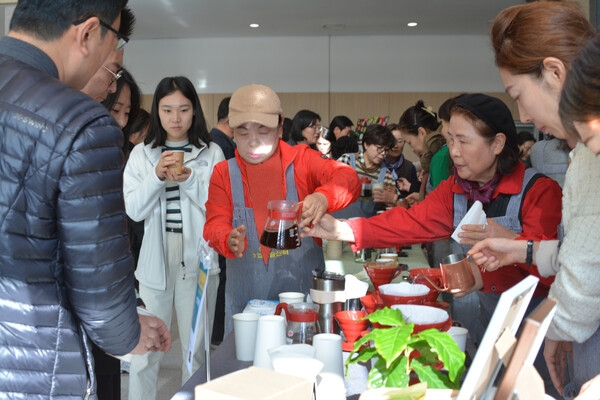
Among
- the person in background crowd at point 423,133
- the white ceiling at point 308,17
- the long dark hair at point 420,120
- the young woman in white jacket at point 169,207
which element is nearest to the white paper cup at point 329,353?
the young woman in white jacket at point 169,207

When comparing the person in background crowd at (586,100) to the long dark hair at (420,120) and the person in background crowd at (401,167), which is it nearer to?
the long dark hair at (420,120)

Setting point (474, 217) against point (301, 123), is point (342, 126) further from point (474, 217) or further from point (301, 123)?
point (474, 217)

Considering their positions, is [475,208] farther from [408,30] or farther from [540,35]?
[408,30]

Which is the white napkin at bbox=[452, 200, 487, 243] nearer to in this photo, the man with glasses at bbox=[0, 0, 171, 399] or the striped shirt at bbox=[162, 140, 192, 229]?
the man with glasses at bbox=[0, 0, 171, 399]

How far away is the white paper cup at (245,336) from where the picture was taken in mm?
1822

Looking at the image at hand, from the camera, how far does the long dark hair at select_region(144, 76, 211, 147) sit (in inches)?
128

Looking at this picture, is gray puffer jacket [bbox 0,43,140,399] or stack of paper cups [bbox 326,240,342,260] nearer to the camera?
gray puffer jacket [bbox 0,43,140,399]

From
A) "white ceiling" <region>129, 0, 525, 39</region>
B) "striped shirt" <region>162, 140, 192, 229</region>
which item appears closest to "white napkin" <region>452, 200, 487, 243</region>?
"striped shirt" <region>162, 140, 192, 229</region>

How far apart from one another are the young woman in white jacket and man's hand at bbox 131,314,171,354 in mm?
1379

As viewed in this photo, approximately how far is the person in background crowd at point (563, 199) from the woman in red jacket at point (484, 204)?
0.30m

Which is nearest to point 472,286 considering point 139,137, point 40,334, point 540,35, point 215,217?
point 540,35

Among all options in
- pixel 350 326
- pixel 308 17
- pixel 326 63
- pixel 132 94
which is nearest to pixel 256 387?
pixel 350 326

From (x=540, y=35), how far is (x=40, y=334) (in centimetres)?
142

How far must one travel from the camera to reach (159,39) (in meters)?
10.6
